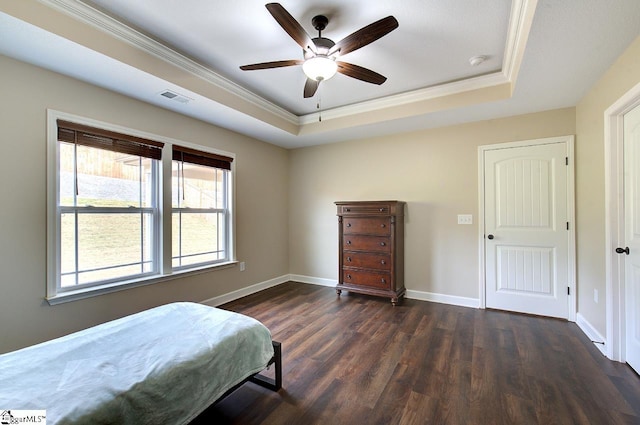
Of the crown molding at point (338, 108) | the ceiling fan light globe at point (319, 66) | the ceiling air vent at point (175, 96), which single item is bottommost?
the ceiling fan light globe at point (319, 66)

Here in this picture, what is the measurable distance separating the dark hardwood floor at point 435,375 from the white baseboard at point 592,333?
0.06m

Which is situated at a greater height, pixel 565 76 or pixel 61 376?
pixel 565 76

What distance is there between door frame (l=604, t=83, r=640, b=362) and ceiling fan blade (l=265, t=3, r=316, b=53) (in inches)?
94.6

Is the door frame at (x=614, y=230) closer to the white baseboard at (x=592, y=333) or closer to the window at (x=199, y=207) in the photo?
the white baseboard at (x=592, y=333)

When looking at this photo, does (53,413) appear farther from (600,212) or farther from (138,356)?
(600,212)

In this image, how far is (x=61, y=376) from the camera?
1215 mm

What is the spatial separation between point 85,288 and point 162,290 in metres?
0.70

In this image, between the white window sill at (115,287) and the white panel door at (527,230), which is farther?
the white panel door at (527,230)

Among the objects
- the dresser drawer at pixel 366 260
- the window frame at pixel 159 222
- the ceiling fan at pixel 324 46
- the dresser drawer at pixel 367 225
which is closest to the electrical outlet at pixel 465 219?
the dresser drawer at pixel 367 225

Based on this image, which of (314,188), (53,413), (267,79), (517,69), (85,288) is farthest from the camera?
(314,188)

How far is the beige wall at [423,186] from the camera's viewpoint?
11.5ft

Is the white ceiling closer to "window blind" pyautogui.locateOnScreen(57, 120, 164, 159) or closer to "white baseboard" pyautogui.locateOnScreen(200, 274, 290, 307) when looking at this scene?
"window blind" pyautogui.locateOnScreen(57, 120, 164, 159)

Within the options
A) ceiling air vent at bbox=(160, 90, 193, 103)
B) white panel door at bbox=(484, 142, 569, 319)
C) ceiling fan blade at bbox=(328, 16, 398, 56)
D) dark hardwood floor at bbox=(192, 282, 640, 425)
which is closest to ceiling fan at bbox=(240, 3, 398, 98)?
ceiling fan blade at bbox=(328, 16, 398, 56)

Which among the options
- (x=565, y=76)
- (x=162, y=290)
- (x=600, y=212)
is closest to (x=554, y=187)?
(x=600, y=212)
